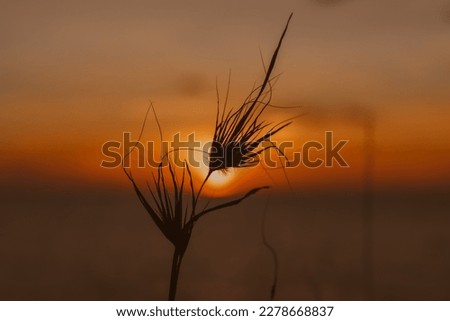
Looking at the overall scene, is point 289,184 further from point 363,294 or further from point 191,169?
point 363,294

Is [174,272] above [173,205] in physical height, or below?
below

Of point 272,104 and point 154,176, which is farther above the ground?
point 272,104

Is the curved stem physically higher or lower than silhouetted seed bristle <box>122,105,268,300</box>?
lower

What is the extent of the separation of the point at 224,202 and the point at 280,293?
31cm

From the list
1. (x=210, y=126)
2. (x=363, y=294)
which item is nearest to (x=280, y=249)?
(x=363, y=294)

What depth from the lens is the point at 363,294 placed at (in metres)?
1.31

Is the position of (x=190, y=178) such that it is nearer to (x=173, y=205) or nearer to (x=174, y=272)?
(x=173, y=205)

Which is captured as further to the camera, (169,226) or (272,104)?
(272,104)

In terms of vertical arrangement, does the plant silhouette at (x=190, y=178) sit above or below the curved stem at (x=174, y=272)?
above

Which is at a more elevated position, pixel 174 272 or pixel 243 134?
pixel 243 134

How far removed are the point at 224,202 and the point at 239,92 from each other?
325mm

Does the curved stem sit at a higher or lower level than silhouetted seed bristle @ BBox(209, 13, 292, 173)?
lower

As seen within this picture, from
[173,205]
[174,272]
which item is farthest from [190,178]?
[174,272]
